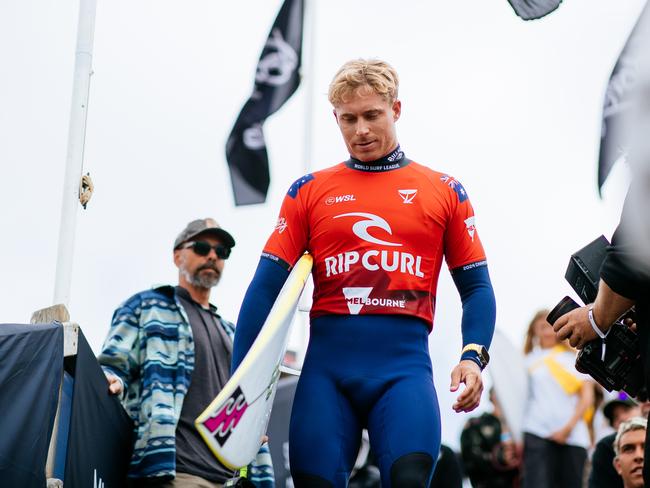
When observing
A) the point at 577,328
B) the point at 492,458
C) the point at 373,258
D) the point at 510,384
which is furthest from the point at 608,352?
the point at 492,458

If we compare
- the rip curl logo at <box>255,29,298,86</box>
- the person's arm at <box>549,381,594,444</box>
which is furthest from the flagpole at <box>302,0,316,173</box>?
the person's arm at <box>549,381,594,444</box>

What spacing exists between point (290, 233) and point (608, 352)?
57.7 inches

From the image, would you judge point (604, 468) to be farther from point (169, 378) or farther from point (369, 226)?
point (369, 226)

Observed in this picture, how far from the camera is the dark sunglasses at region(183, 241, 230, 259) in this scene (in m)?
6.89

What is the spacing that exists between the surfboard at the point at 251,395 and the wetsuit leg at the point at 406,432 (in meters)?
0.46

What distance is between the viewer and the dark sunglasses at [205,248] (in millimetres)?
6891

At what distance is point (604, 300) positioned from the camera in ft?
12.7

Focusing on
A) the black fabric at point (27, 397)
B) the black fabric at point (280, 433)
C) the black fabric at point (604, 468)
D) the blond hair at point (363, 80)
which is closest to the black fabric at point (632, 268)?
the blond hair at point (363, 80)

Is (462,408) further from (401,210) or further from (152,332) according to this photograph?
(152,332)

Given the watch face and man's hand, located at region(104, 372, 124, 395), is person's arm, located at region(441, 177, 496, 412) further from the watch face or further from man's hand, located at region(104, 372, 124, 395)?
man's hand, located at region(104, 372, 124, 395)

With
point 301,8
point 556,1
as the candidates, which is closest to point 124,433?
point 556,1

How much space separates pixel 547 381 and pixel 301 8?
17.5ft

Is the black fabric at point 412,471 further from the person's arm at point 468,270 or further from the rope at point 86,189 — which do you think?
the rope at point 86,189

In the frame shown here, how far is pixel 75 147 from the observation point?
616 centimetres
